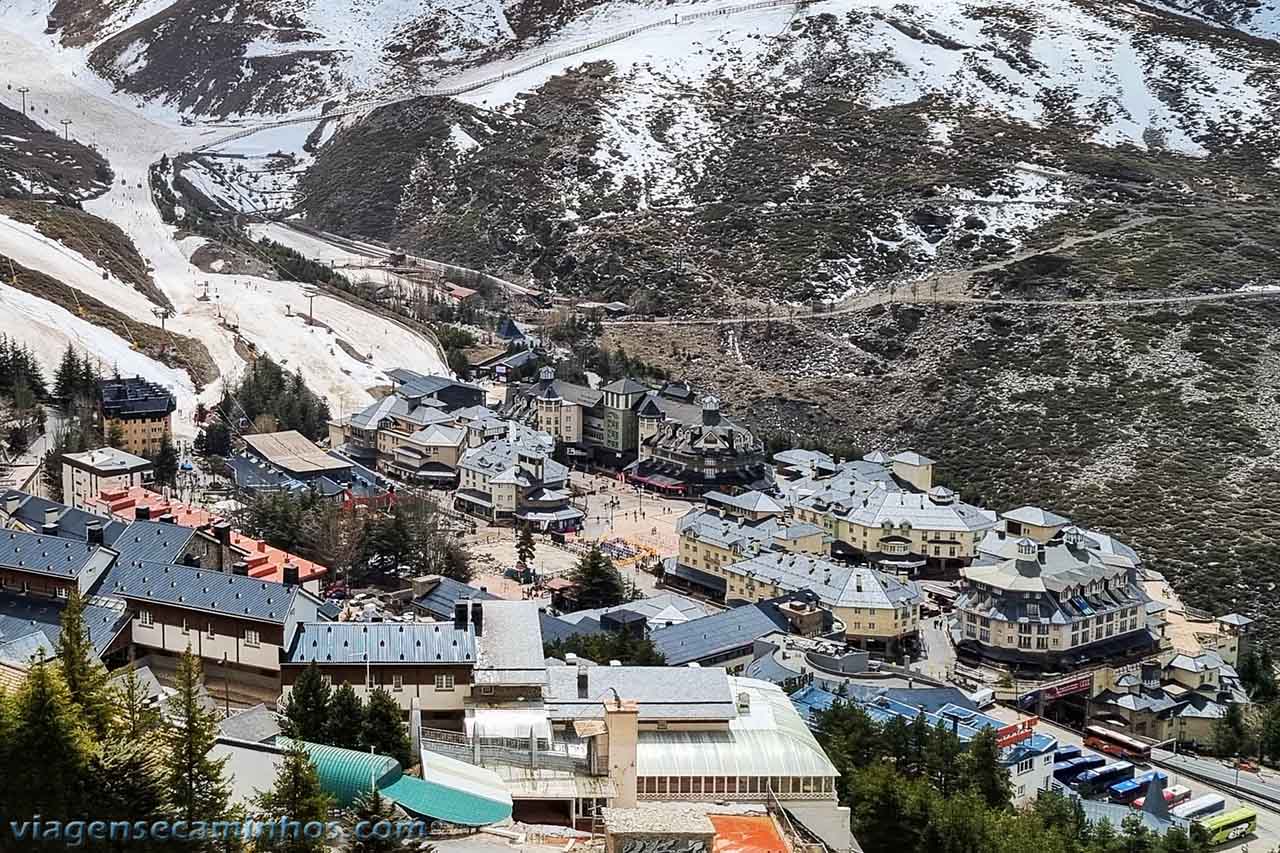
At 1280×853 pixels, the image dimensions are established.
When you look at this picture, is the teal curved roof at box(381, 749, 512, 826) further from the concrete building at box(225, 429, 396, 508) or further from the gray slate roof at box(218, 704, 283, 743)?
the concrete building at box(225, 429, 396, 508)

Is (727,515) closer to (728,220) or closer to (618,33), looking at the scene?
(728,220)

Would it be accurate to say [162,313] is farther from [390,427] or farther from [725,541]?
[725,541]

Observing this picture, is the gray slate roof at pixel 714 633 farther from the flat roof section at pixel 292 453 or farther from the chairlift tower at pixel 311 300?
the chairlift tower at pixel 311 300

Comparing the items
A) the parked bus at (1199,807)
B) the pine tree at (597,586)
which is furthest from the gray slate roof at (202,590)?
the parked bus at (1199,807)

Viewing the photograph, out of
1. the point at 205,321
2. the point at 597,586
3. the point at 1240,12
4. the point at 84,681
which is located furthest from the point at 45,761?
the point at 1240,12

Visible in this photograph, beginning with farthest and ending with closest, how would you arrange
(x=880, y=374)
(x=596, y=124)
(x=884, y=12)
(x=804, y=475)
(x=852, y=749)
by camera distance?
(x=884, y=12) → (x=596, y=124) → (x=880, y=374) → (x=804, y=475) → (x=852, y=749)

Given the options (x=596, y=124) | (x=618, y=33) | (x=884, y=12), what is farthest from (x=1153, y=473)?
(x=618, y=33)
